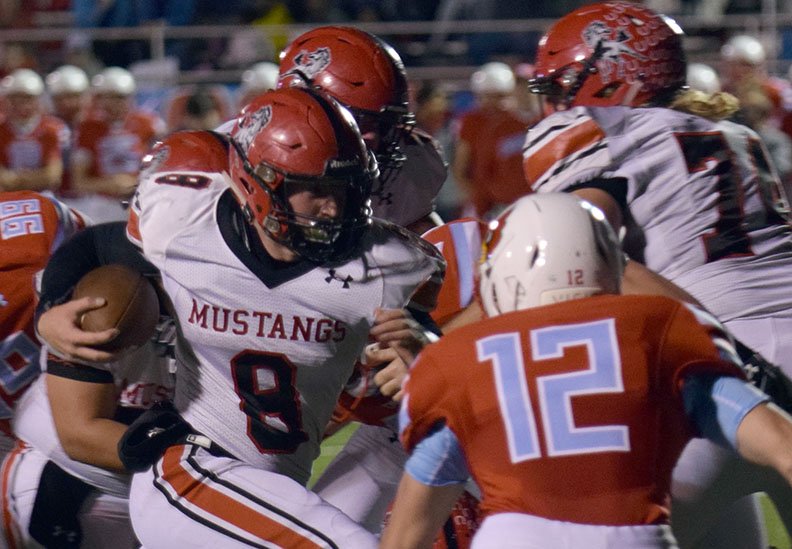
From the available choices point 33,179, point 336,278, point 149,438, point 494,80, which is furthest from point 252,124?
point 33,179

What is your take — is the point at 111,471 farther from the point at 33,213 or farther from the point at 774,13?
the point at 774,13

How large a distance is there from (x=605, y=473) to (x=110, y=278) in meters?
1.35

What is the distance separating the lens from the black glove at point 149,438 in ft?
9.91

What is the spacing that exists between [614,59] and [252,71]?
782 centimetres

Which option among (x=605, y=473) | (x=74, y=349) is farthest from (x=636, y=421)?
(x=74, y=349)

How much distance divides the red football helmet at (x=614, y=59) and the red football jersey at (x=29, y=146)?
26.7 ft

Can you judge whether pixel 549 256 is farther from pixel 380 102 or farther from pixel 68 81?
pixel 68 81

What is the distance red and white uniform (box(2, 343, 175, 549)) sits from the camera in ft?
11.4

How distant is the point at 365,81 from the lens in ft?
12.8

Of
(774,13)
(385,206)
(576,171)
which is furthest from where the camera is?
(774,13)

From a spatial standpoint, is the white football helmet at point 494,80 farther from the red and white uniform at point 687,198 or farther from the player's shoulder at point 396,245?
the player's shoulder at point 396,245

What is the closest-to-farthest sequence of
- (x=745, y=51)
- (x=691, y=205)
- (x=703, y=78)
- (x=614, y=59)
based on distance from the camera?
(x=691, y=205), (x=614, y=59), (x=703, y=78), (x=745, y=51)

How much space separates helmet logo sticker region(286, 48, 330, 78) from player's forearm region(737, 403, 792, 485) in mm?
2049

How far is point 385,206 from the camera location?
4070 mm
